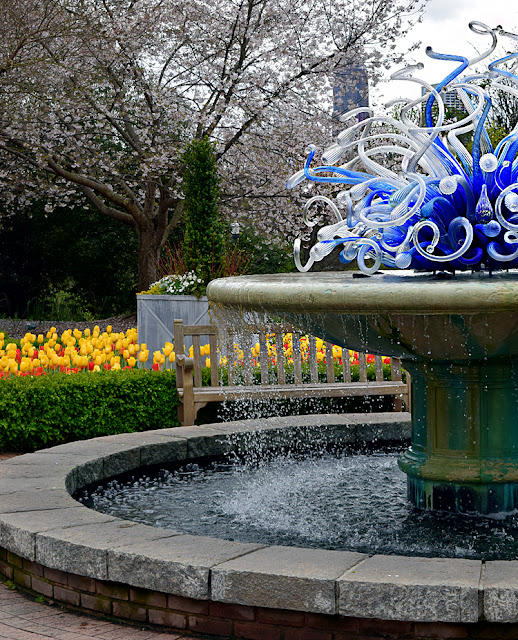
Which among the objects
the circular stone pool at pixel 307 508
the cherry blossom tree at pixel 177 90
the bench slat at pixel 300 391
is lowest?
the circular stone pool at pixel 307 508

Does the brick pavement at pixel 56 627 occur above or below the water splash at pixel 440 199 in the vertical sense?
below

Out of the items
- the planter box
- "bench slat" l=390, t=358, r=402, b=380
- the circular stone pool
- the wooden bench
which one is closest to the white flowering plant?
the planter box

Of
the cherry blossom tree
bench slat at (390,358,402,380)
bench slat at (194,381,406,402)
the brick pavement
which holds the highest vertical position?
the cherry blossom tree

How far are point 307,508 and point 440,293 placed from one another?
1842 mm

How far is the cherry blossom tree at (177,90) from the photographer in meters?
16.6

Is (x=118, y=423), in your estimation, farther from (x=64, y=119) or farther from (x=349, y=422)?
(x=64, y=119)

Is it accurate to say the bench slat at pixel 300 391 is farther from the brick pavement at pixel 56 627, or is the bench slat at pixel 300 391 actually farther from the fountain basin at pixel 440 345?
the brick pavement at pixel 56 627

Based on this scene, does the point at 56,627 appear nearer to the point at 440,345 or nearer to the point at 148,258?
the point at 440,345

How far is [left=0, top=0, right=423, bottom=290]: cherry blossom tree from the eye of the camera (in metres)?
16.6

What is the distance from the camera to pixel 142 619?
3.29 m

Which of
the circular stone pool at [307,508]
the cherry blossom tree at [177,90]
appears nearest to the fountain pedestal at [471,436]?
the circular stone pool at [307,508]

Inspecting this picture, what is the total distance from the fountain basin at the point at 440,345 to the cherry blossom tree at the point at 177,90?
13154 mm

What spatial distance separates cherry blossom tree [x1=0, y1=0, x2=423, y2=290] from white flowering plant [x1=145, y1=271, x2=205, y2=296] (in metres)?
5.59

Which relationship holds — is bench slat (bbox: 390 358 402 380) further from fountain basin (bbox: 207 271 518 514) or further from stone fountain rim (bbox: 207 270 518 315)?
stone fountain rim (bbox: 207 270 518 315)
